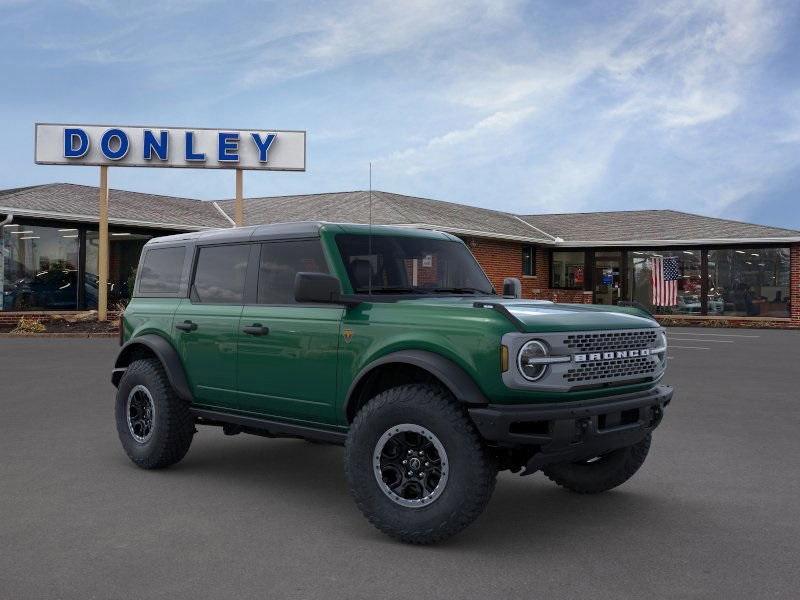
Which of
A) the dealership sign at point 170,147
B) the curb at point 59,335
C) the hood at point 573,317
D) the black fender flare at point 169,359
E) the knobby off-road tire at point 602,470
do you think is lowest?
the knobby off-road tire at point 602,470

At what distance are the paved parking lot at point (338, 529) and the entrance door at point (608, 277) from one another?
25.9 meters

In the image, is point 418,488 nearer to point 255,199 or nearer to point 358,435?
point 358,435

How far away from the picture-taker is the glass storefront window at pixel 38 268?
25.7m

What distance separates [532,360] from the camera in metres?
4.55

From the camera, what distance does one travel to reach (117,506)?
18.2ft

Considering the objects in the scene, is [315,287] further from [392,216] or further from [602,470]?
[392,216]

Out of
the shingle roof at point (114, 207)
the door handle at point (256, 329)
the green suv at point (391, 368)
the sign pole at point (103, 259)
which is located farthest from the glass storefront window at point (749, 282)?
the door handle at point (256, 329)

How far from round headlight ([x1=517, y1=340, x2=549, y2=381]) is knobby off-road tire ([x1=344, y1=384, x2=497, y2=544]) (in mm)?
451

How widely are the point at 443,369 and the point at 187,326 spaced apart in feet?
8.59

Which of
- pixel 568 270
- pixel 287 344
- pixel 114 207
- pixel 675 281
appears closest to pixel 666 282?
pixel 675 281

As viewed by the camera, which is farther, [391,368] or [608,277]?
[608,277]

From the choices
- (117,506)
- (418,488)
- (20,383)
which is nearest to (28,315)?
(20,383)

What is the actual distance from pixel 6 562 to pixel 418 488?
2273 millimetres

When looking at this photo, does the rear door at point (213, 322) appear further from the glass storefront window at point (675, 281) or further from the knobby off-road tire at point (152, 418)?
the glass storefront window at point (675, 281)
